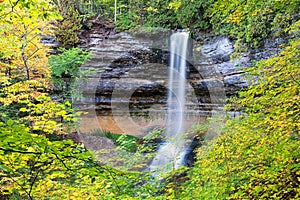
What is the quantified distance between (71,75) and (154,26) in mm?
4954

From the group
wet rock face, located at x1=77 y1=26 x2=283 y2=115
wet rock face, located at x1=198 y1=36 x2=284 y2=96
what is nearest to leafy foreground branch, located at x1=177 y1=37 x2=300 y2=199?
wet rock face, located at x1=198 y1=36 x2=284 y2=96

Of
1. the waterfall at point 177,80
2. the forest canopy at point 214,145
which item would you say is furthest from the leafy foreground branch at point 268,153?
the waterfall at point 177,80

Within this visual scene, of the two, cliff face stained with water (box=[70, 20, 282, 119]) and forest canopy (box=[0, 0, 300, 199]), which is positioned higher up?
cliff face stained with water (box=[70, 20, 282, 119])

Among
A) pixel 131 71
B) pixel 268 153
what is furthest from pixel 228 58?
pixel 268 153

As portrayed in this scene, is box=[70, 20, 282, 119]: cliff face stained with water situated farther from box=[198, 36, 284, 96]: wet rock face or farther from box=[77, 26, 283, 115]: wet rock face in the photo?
box=[198, 36, 284, 96]: wet rock face

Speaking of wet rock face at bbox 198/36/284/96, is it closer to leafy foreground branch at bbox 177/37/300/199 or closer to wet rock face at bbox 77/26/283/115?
wet rock face at bbox 77/26/283/115

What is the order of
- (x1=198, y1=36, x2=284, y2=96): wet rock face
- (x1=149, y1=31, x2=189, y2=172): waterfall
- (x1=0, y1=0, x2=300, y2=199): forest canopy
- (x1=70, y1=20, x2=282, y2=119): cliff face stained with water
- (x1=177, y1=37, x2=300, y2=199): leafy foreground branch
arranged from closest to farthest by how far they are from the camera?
1. (x1=0, y1=0, x2=300, y2=199): forest canopy
2. (x1=177, y1=37, x2=300, y2=199): leafy foreground branch
3. (x1=198, y1=36, x2=284, y2=96): wet rock face
4. (x1=149, y1=31, x2=189, y2=172): waterfall
5. (x1=70, y1=20, x2=282, y2=119): cliff face stained with water

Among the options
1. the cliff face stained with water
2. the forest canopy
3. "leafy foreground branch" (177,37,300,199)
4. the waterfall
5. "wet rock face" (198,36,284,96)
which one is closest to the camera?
the forest canopy

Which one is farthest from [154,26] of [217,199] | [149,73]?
[217,199]

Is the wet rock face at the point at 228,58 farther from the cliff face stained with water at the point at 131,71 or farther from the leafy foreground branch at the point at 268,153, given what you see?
the leafy foreground branch at the point at 268,153

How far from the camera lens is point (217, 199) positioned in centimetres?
272

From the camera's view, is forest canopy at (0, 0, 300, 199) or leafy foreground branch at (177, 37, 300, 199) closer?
forest canopy at (0, 0, 300, 199)

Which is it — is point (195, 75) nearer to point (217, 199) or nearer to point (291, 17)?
point (291, 17)

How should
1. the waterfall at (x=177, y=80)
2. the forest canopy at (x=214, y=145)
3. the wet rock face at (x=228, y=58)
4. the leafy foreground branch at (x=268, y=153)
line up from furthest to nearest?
the waterfall at (x=177, y=80) < the wet rock face at (x=228, y=58) < the leafy foreground branch at (x=268, y=153) < the forest canopy at (x=214, y=145)
